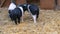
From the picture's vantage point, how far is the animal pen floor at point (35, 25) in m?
4.02

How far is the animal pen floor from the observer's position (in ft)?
13.2

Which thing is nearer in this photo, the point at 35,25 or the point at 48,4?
the point at 35,25

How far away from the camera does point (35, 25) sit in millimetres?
4328

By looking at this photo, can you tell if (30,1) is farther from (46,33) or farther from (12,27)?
(46,33)

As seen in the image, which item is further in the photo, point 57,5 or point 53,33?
point 57,5

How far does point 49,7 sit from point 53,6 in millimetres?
121

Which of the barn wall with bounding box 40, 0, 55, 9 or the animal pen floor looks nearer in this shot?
Answer: the animal pen floor

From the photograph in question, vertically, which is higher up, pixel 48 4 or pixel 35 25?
pixel 48 4

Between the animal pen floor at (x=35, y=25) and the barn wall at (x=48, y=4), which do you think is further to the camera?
the barn wall at (x=48, y=4)

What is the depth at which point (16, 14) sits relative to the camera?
4.26 metres

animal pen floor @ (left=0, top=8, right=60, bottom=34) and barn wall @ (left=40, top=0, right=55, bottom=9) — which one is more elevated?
barn wall @ (left=40, top=0, right=55, bottom=9)

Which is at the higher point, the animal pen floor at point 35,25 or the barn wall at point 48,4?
the barn wall at point 48,4

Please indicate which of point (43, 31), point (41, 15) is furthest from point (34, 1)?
point (43, 31)

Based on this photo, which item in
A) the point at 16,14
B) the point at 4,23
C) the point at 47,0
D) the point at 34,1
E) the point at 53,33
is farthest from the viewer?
the point at 34,1
